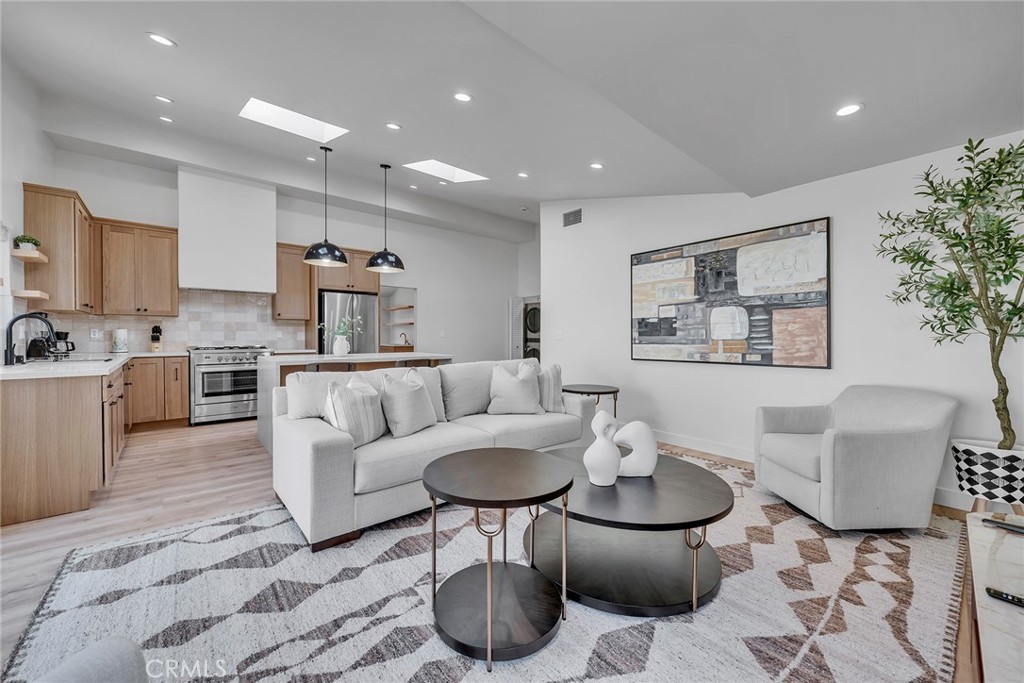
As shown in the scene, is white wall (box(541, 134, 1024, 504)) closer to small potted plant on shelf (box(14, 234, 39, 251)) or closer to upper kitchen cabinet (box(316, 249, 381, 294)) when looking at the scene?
upper kitchen cabinet (box(316, 249, 381, 294))

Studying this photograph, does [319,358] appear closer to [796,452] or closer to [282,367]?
[282,367]

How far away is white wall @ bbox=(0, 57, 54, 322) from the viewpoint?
128 inches

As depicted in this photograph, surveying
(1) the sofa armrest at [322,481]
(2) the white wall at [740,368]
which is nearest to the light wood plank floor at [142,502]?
(1) the sofa armrest at [322,481]

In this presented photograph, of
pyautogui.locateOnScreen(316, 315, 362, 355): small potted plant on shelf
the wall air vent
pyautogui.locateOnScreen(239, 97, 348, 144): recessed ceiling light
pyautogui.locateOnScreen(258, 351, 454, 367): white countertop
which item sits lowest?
pyautogui.locateOnScreen(258, 351, 454, 367): white countertop

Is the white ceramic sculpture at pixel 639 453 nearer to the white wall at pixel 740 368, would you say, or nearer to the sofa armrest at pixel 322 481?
the sofa armrest at pixel 322 481

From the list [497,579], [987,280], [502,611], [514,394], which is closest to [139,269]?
[514,394]

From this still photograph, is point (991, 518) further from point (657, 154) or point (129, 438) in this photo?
point (129, 438)

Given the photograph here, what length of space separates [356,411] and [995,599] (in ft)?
8.62

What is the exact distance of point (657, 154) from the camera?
3.58 meters

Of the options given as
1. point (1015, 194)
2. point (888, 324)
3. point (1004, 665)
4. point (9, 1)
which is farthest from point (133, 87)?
point (1015, 194)

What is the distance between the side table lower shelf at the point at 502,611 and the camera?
1542 mm

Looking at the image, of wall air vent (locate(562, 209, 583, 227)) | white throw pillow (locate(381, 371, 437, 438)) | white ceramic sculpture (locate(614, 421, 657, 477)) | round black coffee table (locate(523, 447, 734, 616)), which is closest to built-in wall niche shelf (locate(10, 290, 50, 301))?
white throw pillow (locate(381, 371, 437, 438))

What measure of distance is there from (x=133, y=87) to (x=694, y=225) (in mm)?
5212

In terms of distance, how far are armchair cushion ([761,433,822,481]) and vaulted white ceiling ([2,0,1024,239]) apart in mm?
1944
